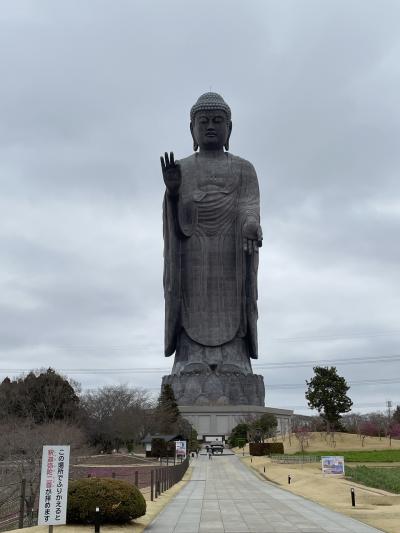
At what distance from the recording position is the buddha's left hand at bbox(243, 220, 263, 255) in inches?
2074

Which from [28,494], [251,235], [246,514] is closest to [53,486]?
[246,514]

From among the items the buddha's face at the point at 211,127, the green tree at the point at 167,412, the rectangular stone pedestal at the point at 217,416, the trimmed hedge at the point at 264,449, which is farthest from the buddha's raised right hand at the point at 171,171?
the rectangular stone pedestal at the point at 217,416

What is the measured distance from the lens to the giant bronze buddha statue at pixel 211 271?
59750 millimetres

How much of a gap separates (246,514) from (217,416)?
5062cm

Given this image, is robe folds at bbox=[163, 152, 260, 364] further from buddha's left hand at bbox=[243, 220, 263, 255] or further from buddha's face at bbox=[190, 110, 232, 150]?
buddha's left hand at bbox=[243, 220, 263, 255]

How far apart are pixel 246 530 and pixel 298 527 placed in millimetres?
927

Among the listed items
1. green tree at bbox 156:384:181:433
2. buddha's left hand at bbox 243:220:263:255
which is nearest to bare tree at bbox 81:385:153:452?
green tree at bbox 156:384:181:433

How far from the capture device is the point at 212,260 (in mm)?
60531

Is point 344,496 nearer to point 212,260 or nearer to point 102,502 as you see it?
point 102,502

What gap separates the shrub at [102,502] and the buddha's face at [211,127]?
52.2 m

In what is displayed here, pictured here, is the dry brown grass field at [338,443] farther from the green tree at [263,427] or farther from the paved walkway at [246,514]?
the paved walkway at [246,514]

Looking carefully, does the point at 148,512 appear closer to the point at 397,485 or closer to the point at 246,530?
the point at 246,530

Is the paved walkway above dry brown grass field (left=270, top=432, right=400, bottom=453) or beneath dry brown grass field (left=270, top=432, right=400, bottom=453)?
beneath

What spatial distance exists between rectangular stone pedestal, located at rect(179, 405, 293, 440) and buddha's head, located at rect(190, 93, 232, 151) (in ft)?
80.7
